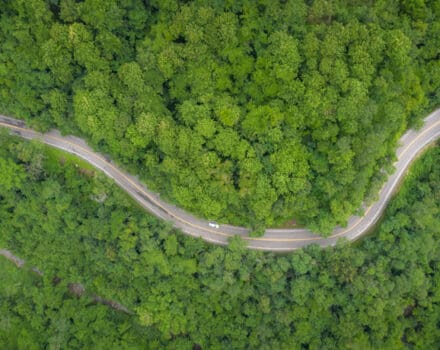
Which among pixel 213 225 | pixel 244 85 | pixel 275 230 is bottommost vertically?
pixel 213 225

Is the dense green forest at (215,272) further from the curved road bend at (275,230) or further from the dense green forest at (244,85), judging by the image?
the dense green forest at (244,85)

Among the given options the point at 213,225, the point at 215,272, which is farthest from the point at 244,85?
the point at 215,272

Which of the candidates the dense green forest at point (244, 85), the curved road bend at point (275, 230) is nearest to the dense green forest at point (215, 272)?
the curved road bend at point (275, 230)

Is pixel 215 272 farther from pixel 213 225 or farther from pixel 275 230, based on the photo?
pixel 275 230

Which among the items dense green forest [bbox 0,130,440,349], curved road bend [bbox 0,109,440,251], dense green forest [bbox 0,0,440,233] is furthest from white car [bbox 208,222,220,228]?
dense green forest [bbox 0,0,440,233]

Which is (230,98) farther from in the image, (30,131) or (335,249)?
(30,131)

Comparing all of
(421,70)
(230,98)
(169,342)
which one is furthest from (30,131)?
(421,70)
